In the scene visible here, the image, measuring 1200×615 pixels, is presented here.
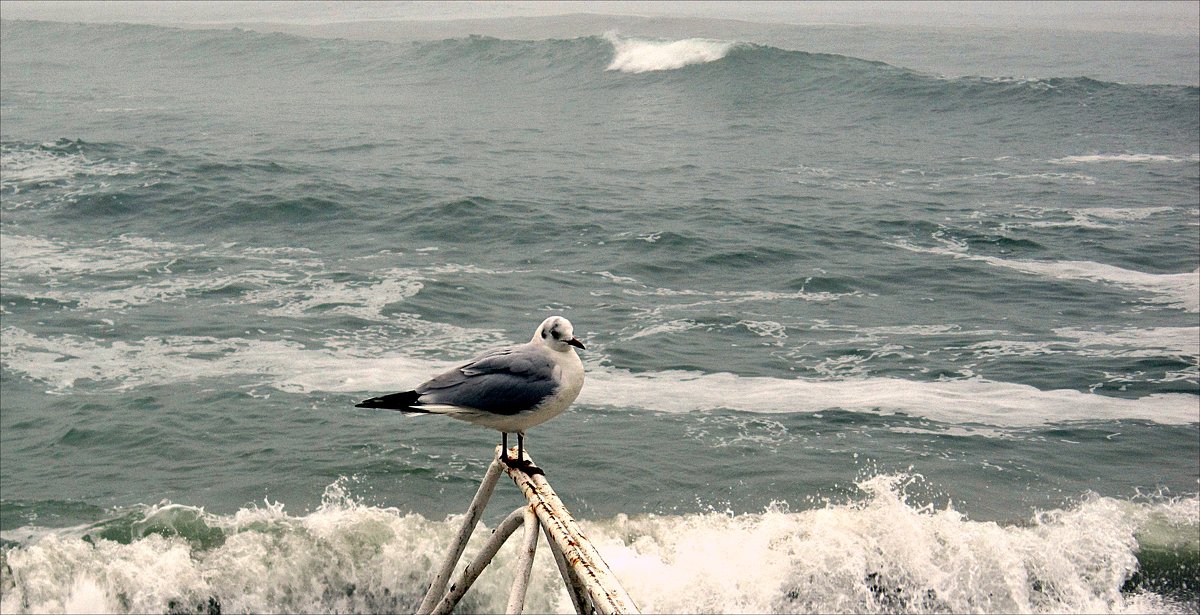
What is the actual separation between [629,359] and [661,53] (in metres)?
28.7

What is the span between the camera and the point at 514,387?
3.75 meters

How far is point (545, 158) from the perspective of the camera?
23812 millimetres

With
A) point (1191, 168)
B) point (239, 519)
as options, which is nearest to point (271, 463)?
point (239, 519)

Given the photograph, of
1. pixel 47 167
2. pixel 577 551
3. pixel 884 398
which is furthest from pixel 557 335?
pixel 47 167

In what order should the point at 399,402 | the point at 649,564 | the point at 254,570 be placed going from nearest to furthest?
the point at 399,402 → the point at 254,570 → the point at 649,564

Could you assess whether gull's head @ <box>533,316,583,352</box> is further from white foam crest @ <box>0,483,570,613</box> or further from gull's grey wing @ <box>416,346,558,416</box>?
white foam crest @ <box>0,483,570,613</box>

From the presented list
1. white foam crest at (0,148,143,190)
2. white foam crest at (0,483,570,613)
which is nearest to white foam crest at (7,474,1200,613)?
white foam crest at (0,483,570,613)

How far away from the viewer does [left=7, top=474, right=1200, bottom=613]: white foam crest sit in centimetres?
697

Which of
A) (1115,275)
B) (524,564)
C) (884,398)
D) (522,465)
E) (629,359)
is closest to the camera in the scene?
(524,564)

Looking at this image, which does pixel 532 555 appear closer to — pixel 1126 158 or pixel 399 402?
pixel 399 402

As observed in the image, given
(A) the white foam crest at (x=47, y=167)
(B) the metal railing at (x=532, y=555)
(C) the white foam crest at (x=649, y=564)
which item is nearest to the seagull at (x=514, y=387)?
(B) the metal railing at (x=532, y=555)

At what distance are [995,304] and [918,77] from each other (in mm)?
20879

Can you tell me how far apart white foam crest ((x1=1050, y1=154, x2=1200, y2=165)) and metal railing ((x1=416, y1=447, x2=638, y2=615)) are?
22.3m

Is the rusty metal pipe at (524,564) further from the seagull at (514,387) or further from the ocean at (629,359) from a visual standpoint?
the ocean at (629,359)
